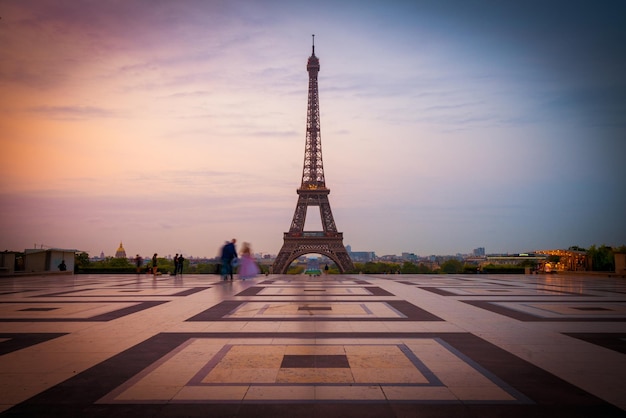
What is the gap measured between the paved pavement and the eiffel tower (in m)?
51.7

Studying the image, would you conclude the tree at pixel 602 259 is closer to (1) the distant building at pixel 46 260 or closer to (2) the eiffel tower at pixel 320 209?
(2) the eiffel tower at pixel 320 209

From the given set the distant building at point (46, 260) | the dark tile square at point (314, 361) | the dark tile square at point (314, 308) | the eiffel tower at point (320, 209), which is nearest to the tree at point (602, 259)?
the eiffel tower at point (320, 209)

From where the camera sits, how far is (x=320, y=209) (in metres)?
68.9

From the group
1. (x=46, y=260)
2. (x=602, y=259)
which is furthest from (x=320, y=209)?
(x=46, y=260)

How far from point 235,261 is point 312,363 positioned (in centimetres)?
1819

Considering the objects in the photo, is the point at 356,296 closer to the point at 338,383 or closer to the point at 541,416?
Result: the point at 338,383

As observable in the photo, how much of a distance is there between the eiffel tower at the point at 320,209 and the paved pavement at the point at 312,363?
170 ft

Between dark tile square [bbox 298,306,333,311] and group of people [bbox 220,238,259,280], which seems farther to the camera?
group of people [bbox 220,238,259,280]

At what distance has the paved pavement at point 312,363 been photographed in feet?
14.6

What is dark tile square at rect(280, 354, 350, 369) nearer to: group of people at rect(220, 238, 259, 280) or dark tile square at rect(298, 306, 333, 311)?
dark tile square at rect(298, 306, 333, 311)

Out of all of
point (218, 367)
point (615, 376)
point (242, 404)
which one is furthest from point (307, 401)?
point (615, 376)

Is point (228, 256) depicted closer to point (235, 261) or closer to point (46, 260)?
point (235, 261)

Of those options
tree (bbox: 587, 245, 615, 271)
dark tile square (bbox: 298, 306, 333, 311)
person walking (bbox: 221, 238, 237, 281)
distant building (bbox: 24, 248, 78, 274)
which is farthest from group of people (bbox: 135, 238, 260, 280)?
tree (bbox: 587, 245, 615, 271)

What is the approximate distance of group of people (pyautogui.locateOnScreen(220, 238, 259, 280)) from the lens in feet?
73.3
